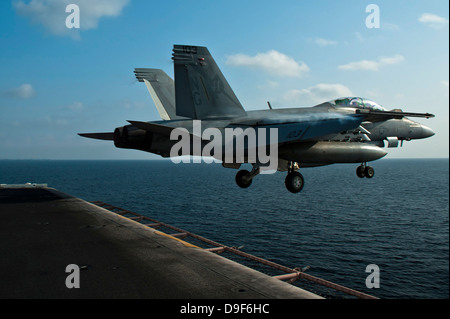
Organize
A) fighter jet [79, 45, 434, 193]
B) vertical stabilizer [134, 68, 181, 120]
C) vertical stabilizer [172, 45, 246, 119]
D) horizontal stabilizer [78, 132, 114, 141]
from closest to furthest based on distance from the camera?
fighter jet [79, 45, 434, 193] < vertical stabilizer [172, 45, 246, 119] < horizontal stabilizer [78, 132, 114, 141] < vertical stabilizer [134, 68, 181, 120]

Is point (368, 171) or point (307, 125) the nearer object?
point (307, 125)

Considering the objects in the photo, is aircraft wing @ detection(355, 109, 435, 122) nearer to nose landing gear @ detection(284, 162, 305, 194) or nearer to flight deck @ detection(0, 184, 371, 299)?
nose landing gear @ detection(284, 162, 305, 194)

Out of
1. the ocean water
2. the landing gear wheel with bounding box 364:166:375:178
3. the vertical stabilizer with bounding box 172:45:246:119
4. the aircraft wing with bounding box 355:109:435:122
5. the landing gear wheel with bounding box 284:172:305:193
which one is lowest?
the ocean water

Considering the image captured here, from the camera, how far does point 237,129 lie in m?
11.4

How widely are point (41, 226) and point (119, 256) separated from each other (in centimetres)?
1351

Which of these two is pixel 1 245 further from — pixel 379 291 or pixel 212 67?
pixel 379 291

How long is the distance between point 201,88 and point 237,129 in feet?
7.00

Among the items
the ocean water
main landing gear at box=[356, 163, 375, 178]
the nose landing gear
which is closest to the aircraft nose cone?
main landing gear at box=[356, 163, 375, 178]

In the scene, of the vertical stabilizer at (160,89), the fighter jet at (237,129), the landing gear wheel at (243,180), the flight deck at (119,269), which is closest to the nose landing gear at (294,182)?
the fighter jet at (237,129)

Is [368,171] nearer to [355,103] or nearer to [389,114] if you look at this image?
[389,114]

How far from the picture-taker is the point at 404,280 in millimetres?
35906

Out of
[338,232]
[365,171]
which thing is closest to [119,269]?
[365,171]

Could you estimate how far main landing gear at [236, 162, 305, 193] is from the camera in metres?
12.9

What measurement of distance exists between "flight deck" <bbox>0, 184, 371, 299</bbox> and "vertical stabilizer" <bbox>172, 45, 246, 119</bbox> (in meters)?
7.31
